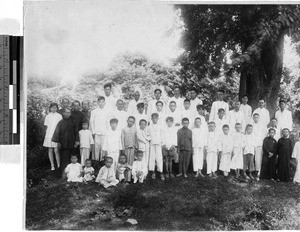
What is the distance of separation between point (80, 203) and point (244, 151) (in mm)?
2049

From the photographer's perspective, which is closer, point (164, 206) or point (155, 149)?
point (164, 206)

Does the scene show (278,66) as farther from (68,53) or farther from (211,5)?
(68,53)

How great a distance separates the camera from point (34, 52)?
511 centimetres

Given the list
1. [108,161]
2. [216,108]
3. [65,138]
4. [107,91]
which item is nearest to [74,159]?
[65,138]

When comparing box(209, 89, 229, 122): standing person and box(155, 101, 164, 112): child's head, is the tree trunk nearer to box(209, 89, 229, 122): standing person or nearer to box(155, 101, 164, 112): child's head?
box(209, 89, 229, 122): standing person

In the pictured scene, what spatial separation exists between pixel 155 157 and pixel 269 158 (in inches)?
54.2

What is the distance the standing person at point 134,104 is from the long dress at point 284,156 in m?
1.77

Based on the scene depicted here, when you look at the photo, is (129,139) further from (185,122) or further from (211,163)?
(211,163)

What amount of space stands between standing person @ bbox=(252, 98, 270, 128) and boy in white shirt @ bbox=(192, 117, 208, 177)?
2.17 ft

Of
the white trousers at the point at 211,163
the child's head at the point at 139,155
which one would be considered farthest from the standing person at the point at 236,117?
the child's head at the point at 139,155

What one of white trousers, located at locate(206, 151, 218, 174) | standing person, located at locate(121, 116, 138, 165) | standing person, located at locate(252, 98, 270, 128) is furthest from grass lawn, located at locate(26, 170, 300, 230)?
standing person, located at locate(252, 98, 270, 128)

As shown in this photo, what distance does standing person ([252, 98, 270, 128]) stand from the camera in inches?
210

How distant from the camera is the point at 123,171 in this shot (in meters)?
5.29

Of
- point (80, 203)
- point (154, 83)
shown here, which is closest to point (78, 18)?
point (154, 83)
